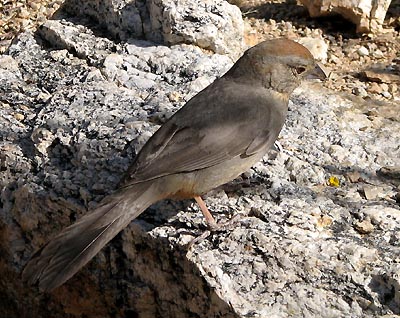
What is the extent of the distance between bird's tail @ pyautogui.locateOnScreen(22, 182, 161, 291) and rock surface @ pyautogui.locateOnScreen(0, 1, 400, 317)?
0.69 feet

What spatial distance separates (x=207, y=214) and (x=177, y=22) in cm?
155

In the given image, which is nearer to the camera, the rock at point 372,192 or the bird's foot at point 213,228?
the bird's foot at point 213,228

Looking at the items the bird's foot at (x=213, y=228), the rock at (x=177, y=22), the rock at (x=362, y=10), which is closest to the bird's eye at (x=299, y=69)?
the rock at (x=177, y=22)

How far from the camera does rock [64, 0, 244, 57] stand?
4.87m

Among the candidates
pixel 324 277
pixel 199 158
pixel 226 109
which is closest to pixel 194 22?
pixel 226 109

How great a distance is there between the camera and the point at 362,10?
221 inches

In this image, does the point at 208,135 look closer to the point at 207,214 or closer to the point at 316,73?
the point at 207,214

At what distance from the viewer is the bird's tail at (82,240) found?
3.40m

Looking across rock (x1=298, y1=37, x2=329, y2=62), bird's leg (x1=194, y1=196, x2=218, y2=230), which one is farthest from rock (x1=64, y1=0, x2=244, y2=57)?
bird's leg (x1=194, y1=196, x2=218, y2=230)

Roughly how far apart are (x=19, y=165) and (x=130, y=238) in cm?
89

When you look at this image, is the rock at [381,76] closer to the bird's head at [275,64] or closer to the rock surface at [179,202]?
the rock surface at [179,202]

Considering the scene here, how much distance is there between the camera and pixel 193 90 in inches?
183

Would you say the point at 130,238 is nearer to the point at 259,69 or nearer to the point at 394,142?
the point at 259,69

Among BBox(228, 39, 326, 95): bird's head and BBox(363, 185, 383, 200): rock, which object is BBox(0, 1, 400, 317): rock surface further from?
BBox(228, 39, 326, 95): bird's head
